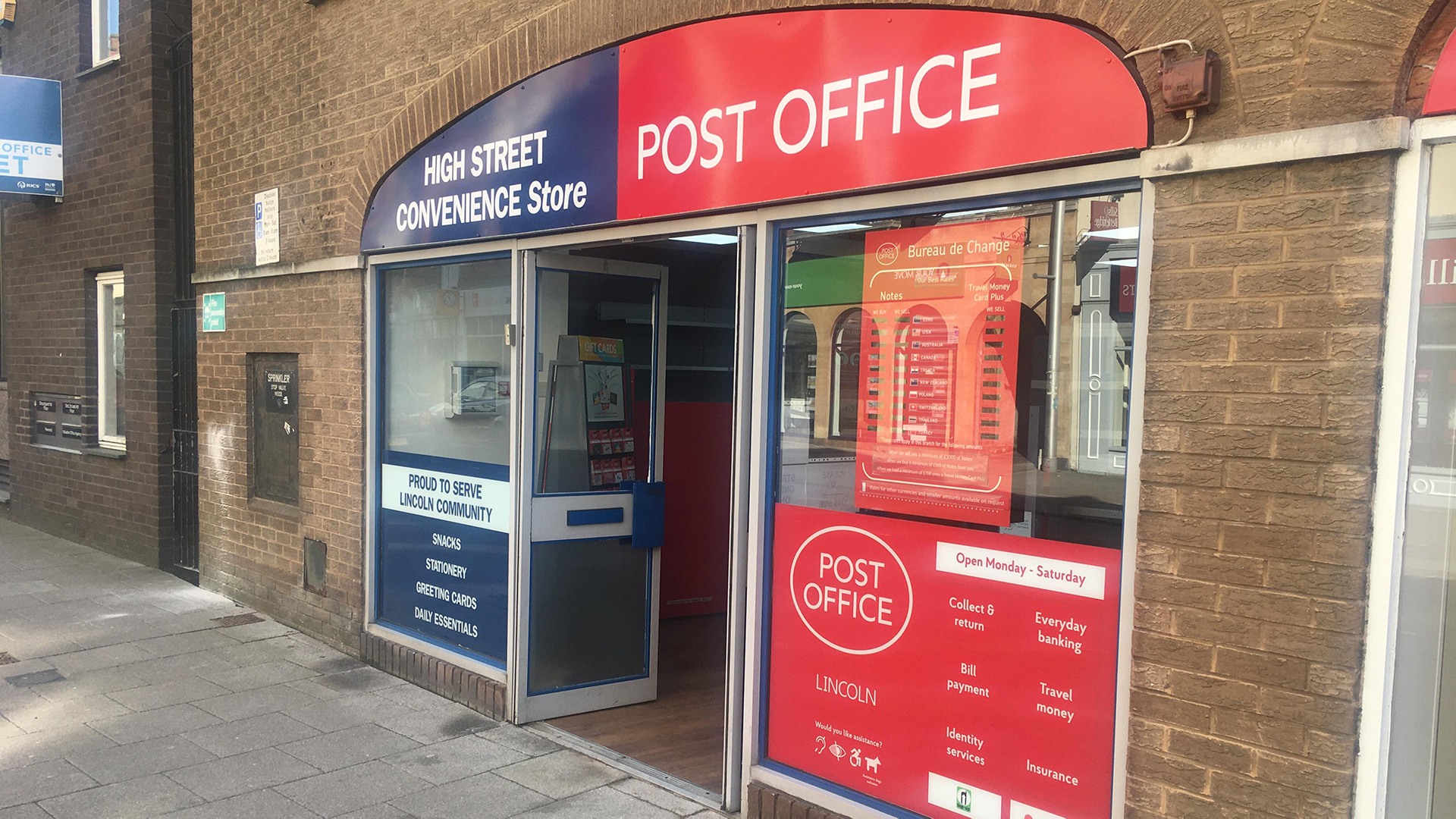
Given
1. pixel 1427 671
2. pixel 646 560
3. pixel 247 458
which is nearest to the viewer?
pixel 1427 671

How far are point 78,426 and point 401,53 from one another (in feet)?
22.9

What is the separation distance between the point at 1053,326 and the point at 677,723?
10.8ft

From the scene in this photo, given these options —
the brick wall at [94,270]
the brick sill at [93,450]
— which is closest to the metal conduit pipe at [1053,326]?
the brick wall at [94,270]

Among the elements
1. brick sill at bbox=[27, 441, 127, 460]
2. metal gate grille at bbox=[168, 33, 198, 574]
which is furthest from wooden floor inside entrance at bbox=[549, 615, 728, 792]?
brick sill at bbox=[27, 441, 127, 460]

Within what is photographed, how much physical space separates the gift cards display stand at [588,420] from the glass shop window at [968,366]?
193cm

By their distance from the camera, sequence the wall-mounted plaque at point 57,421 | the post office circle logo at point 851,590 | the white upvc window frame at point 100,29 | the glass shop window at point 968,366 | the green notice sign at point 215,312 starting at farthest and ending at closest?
the wall-mounted plaque at point 57,421, the white upvc window frame at point 100,29, the green notice sign at point 215,312, the post office circle logo at point 851,590, the glass shop window at point 968,366

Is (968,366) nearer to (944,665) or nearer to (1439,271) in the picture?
(944,665)

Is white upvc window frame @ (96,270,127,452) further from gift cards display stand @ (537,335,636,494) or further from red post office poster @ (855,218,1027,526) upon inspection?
red post office poster @ (855,218,1027,526)

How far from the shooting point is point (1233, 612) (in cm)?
288

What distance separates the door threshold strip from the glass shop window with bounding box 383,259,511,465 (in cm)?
150

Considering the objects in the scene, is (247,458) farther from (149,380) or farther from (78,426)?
(78,426)

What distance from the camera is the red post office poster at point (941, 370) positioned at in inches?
137

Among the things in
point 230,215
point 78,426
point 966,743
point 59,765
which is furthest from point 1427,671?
point 78,426

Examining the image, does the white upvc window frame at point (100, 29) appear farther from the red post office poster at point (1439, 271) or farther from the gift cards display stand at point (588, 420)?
the red post office poster at point (1439, 271)
